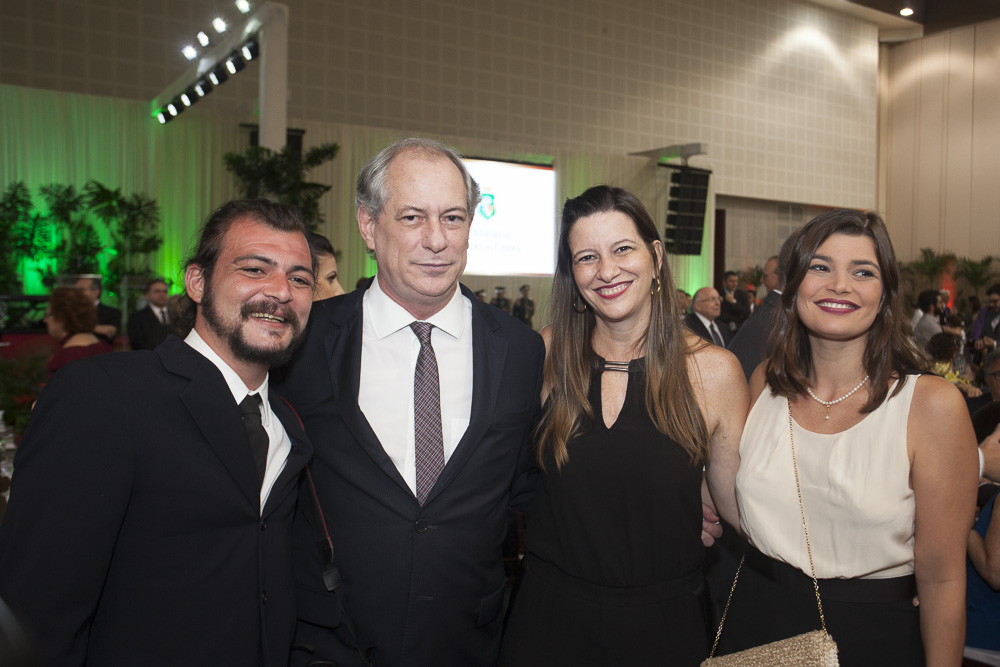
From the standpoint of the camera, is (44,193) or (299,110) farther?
(299,110)

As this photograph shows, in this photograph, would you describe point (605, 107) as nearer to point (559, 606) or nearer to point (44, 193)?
point (44, 193)

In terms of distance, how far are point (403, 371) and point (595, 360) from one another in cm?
58

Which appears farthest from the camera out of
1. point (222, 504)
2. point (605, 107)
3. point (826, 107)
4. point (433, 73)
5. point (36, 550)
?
point (826, 107)

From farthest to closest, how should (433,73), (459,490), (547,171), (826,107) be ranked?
(826,107) → (547,171) → (433,73) → (459,490)

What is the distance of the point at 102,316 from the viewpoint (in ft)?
26.9

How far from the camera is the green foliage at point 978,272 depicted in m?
18.5

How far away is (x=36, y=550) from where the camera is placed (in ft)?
4.44

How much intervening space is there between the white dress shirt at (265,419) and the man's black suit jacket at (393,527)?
6.1 inches

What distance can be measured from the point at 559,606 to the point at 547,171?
528 inches

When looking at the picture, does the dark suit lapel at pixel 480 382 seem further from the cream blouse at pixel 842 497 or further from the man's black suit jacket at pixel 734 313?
the man's black suit jacket at pixel 734 313

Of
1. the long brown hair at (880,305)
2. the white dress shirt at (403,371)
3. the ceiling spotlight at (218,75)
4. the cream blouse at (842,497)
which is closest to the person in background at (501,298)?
the ceiling spotlight at (218,75)

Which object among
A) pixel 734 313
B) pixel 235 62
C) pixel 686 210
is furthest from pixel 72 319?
pixel 686 210

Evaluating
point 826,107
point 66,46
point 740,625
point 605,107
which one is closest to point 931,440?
point 740,625

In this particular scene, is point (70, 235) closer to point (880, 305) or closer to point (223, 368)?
point (223, 368)
